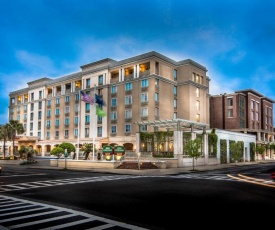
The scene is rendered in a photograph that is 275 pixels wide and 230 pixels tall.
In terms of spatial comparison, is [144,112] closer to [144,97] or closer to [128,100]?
[144,97]

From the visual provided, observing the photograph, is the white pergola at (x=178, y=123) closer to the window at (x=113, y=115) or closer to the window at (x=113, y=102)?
the window at (x=113, y=115)

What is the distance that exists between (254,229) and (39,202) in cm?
862

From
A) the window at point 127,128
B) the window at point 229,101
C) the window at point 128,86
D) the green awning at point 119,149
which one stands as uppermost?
the window at point 128,86

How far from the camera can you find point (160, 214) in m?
10.1

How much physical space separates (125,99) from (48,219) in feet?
181

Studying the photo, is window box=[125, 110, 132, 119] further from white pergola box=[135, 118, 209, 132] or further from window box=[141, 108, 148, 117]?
white pergola box=[135, 118, 209, 132]

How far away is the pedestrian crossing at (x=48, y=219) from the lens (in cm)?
834

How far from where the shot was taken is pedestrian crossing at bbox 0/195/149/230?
8344 millimetres

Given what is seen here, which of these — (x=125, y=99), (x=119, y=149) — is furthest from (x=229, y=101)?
(x=119, y=149)

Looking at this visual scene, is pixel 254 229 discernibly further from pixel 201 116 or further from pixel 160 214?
pixel 201 116

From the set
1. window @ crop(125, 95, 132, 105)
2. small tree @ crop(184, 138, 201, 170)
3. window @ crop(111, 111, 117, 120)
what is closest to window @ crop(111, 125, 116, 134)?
window @ crop(111, 111, 117, 120)

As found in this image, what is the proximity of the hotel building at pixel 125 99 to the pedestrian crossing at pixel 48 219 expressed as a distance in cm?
4217

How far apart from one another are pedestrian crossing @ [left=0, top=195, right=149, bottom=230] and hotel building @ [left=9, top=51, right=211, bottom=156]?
42173mm

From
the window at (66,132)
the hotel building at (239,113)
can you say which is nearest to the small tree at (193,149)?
the window at (66,132)
